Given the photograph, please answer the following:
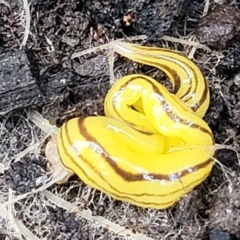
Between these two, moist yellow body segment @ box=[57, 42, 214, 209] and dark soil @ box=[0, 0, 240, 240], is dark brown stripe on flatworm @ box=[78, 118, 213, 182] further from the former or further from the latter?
dark soil @ box=[0, 0, 240, 240]

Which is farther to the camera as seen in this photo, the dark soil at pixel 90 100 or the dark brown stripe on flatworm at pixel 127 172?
the dark soil at pixel 90 100

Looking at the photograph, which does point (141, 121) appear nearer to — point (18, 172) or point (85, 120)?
point (85, 120)

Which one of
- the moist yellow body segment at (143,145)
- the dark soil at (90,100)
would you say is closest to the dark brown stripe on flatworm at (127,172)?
the moist yellow body segment at (143,145)

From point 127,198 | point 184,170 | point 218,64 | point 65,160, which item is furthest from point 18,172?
point 218,64

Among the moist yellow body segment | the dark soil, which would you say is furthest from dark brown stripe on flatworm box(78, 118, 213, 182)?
the dark soil

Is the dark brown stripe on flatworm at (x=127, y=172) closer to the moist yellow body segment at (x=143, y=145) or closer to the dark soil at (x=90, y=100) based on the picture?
the moist yellow body segment at (x=143, y=145)

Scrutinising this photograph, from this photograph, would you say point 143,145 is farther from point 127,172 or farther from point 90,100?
point 90,100
